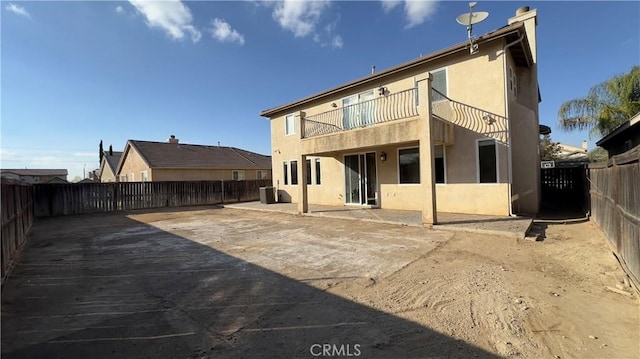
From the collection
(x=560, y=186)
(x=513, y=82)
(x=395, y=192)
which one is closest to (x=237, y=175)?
(x=395, y=192)

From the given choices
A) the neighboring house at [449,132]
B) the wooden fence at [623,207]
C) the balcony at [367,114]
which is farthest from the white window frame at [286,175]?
the wooden fence at [623,207]

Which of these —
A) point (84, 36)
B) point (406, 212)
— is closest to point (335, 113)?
point (406, 212)

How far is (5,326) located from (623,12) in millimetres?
15938

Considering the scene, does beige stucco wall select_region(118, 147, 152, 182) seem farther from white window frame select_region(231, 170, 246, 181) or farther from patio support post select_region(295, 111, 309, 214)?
patio support post select_region(295, 111, 309, 214)

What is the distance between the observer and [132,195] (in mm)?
18000

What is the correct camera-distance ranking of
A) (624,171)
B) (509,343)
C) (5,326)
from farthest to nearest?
(624,171) < (5,326) < (509,343)

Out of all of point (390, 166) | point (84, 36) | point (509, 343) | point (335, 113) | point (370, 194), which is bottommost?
point (509, 343)

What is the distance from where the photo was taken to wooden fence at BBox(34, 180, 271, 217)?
50.6ft

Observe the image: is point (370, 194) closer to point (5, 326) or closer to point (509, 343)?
point (509, 343)

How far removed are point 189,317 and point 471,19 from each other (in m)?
10.9

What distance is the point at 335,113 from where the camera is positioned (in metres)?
14.0

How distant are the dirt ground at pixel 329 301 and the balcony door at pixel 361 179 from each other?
5893 millimetres

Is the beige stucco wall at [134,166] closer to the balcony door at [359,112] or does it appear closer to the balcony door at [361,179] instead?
the balcony door at [361,179]

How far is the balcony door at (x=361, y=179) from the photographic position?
13.1 meters
